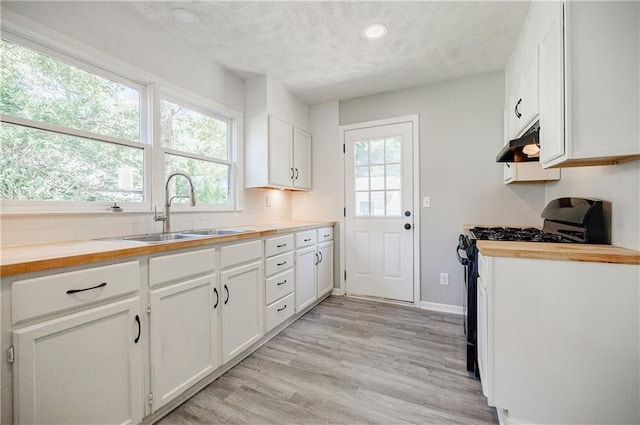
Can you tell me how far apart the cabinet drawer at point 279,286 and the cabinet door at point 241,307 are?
0.08 meters

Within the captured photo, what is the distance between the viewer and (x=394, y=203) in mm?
3201

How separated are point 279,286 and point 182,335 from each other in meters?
0.95

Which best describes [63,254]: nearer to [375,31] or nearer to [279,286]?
[279,286]

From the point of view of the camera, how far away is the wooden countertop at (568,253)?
3.79 feet

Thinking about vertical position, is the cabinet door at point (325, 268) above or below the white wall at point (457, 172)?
below

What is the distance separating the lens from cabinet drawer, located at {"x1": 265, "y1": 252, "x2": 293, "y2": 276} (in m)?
2.26

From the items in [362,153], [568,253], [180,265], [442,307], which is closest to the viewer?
[568,253]

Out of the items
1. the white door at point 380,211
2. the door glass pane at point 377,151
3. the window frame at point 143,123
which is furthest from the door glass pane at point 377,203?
the window frame at point 143,123

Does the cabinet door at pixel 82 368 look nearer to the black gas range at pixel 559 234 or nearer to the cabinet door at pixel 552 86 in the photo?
the black gas range at pixel 559 234

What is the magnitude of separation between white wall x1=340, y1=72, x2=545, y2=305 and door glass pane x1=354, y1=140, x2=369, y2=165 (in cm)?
43

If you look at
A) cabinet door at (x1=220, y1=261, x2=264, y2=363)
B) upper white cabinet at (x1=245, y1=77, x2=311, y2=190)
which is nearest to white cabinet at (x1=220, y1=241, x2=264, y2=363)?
cabinet door at (x1=220, y1=261, x2=264, y2=363)

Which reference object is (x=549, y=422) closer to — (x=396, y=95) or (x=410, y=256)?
(x=410, y=256)

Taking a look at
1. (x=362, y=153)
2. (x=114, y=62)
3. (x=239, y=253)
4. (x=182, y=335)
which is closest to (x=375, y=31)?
(x=362, y=153)

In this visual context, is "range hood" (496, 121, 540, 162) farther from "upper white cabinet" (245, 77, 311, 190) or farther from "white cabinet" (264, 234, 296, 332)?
"upper white cabinet" (245, 77, 311, 190)
